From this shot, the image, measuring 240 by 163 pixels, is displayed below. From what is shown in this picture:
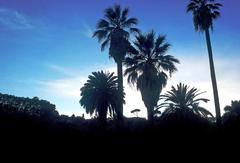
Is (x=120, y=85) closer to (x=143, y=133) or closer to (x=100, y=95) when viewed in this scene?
(x=100, y=95)

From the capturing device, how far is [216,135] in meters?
28.0

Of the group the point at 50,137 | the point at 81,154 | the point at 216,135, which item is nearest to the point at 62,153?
the point at 81,154

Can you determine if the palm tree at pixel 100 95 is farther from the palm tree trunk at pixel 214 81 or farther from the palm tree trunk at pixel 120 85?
the palm tree trunk at pixel 214 81

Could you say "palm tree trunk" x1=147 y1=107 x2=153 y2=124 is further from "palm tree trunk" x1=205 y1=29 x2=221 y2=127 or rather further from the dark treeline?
"palm tree trunk" x1=205 y1=29 x2=221 y2=127

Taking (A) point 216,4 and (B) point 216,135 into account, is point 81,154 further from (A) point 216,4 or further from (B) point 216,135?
(A) point 216,4

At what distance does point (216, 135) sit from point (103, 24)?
73.6 ft

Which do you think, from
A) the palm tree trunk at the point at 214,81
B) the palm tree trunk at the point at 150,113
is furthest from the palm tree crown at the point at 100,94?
the palm tree trunk at the point at 214,81

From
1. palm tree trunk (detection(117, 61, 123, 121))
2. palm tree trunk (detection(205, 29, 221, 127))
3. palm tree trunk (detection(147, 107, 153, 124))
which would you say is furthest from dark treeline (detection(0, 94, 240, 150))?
palm tree trunk (detection(117, 61, 123, 121))

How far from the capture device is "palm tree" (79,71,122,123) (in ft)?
135

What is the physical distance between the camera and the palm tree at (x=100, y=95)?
41156mm

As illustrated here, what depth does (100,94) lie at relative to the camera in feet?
136

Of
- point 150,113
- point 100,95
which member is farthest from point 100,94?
point 150,113

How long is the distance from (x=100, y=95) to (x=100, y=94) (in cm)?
18

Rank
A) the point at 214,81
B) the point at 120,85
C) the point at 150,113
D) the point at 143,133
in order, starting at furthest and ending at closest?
the point at 120,85 → the point at 150,113 → the point at 214,81 → the point at 143,133
